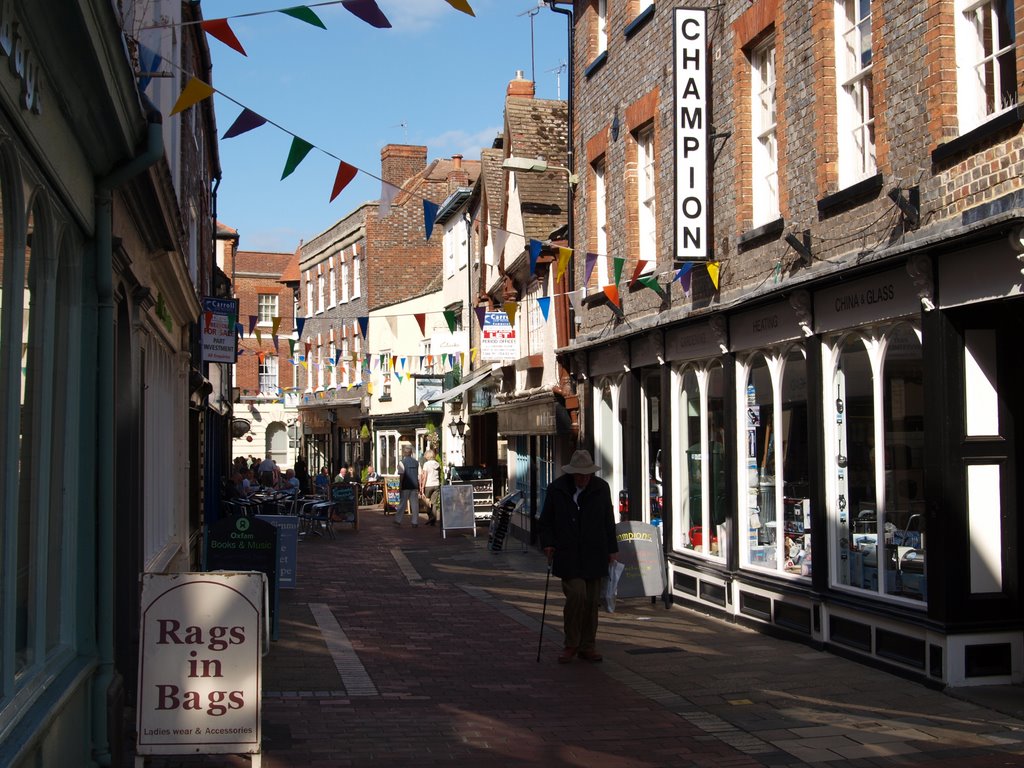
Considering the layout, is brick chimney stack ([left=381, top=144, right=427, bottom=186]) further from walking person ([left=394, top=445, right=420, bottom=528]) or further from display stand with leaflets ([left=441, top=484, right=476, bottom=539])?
display stand with leaflets ([left=441, top=484, right=476, bottom=539])

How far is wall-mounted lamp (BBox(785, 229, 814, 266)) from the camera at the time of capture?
1114 centimetres

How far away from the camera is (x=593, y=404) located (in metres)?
18.4

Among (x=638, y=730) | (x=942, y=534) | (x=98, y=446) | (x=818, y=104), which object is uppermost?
(x=818, y=104)

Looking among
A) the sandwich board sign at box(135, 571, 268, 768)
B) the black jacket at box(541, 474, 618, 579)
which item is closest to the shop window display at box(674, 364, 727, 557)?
the black jacket at box(541, 474, 618, 579)

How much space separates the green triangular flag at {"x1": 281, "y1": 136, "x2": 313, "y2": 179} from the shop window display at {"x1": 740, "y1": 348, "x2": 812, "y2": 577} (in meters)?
5.20

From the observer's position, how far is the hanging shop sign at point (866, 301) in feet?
31.0

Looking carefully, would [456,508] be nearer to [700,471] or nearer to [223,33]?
[700,471]

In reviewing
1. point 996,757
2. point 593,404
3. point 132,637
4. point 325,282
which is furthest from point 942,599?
point 325,282

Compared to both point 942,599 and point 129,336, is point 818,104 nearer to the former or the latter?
point 942,599

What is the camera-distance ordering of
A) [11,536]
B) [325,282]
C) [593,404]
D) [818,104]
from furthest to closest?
[325,282], [593,404], [818,104], [11,536]

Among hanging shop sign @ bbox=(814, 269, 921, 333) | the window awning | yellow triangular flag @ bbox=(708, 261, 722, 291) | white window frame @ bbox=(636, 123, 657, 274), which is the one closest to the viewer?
hanging shop sign @ bbox=(814, 269, 921, 333)

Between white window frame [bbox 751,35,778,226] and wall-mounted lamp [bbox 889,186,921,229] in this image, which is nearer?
wall-mounted lamp [bbox 889,186,921,229]

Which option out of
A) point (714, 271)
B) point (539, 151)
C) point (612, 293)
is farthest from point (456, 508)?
point (714, 271)

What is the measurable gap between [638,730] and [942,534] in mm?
2827
